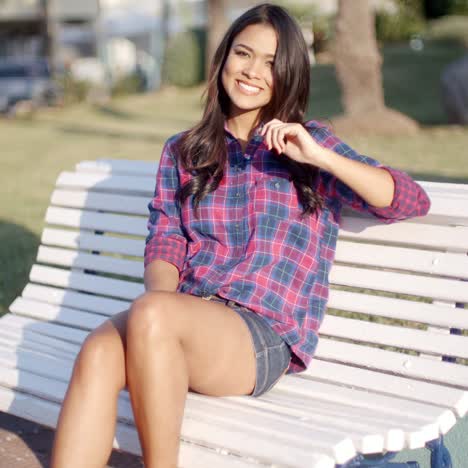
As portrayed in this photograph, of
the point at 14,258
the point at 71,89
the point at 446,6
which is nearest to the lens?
the point at 14,258

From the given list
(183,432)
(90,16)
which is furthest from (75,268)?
(90,16)

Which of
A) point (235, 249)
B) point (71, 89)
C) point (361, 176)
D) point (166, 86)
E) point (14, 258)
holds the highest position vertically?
point (361, 176)

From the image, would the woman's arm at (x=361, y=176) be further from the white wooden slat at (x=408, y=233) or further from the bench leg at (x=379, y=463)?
the bench leg at (x=379, y=463)

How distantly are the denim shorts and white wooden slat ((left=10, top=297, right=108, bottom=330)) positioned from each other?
3.39ft

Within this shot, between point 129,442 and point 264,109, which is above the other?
point 264,109

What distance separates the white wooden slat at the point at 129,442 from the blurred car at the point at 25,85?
1674cm

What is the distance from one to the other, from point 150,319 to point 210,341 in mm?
229

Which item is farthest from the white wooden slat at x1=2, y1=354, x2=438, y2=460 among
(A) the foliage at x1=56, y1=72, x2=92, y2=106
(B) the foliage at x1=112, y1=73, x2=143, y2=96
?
(B) the foliage at x1=112, y1=73, x2=143, y2=96

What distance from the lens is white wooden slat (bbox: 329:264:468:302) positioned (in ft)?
9.80

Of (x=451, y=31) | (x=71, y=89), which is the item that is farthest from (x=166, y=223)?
(x=451, y=31)

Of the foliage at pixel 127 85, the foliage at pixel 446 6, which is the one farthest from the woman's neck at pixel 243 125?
the foliage at pixel 446 6

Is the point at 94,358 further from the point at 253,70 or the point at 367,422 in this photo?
the point at 253,70

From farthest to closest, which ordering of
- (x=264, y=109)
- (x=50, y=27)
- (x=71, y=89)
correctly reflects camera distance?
1. (x=50, y=27)
2. (x=71, y=89)
3. (x=264, y=109)

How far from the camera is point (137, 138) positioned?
1352 centimetres
